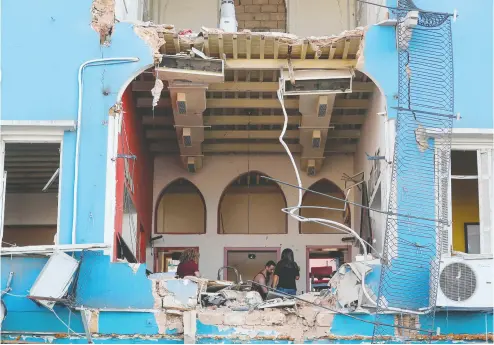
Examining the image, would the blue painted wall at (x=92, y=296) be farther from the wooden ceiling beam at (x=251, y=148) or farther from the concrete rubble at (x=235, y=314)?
the wooden ceiling beam at (x=251, y=148)

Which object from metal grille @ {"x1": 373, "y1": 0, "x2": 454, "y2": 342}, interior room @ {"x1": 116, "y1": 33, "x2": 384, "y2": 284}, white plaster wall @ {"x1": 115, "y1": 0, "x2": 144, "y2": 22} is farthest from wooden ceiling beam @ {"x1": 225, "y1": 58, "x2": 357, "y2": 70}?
white plaster wall @ {"x1": 115, "y1": 0, "x2": 144, "y2": 22}

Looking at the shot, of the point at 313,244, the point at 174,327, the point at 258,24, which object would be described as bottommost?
the point at 174,327

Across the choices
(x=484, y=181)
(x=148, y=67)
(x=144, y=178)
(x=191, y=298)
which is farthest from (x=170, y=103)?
(x=484, y=181)

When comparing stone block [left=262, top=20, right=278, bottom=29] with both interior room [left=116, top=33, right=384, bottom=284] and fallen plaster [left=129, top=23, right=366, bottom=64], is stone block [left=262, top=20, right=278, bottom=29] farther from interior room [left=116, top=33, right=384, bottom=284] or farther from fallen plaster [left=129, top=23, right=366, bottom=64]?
fallen plaster [left=129, top=23, right=366, bottom=64]

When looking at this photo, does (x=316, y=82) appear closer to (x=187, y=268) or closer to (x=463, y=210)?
(x=187, y=268)

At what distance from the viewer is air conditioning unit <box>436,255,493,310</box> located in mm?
13922

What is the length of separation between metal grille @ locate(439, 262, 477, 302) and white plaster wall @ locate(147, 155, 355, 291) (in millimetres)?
5946

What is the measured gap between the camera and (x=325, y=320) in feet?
47.9

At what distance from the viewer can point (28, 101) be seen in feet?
49.6

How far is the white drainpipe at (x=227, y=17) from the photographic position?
55.2 ft

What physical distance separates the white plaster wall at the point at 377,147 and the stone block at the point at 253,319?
220 centimetres

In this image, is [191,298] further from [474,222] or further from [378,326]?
[474,222]

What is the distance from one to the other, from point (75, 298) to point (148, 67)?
3.50 metres

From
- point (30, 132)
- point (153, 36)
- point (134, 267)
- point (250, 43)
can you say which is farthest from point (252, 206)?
point (30, 132)
